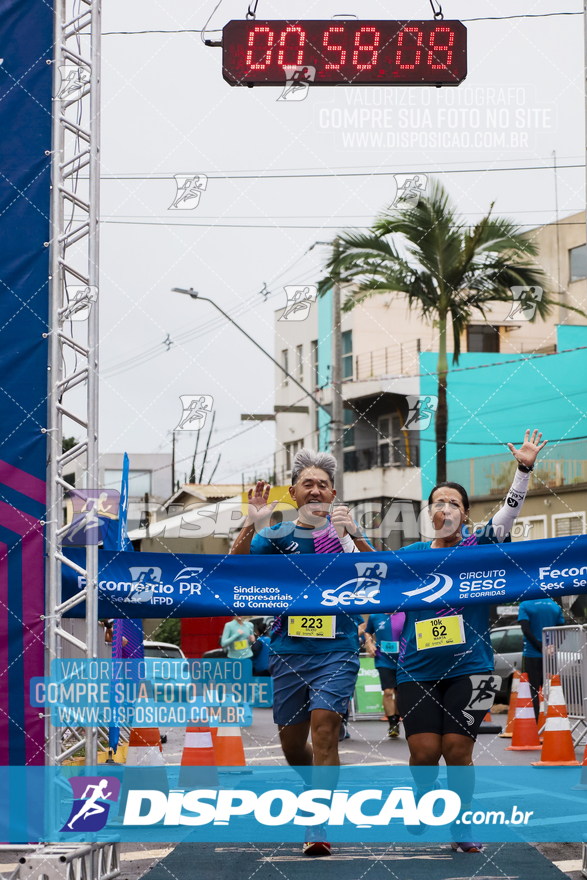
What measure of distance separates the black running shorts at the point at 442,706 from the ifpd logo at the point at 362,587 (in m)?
0.51

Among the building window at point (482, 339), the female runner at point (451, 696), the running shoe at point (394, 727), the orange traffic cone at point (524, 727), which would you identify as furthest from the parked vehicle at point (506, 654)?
the building window at point (482, 339)

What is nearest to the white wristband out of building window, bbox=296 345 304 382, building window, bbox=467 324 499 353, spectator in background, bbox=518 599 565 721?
→ spectator in background, bbox=518 599 565 721

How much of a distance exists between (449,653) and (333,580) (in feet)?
2.37

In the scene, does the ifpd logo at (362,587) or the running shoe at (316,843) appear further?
the ifpd logo at (362,587)

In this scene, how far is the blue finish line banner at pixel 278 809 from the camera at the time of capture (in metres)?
4.69

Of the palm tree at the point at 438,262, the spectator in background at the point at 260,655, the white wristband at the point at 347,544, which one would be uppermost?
the palm tree at the point at 438,262

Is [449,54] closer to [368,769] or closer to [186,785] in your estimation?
[186,785]

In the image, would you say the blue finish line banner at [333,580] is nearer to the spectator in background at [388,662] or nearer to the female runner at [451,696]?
the female runner at [451,696]

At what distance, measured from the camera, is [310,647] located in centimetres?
525

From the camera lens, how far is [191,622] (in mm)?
25234

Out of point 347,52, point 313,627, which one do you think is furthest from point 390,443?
point 313,627

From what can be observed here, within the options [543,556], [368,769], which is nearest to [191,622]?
[368,769]

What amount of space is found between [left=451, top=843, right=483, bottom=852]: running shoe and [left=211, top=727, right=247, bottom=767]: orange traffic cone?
11.8 feet

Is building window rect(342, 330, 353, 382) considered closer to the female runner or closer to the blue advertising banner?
the female runner
